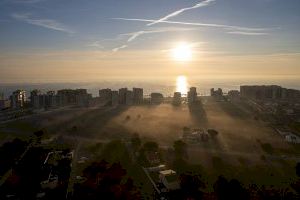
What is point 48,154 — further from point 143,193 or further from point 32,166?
point 143,193

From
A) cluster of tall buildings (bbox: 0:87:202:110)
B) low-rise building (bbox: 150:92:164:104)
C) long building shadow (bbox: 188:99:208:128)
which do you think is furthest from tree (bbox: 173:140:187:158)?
low-rise building (bbox: 150:92:164:104)

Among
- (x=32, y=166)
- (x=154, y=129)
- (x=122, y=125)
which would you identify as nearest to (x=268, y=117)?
(x=154, y=129)

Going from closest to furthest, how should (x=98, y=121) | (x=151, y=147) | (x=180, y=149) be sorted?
(x=180, y=149), (x=151, y=147), (x=98, y=121)

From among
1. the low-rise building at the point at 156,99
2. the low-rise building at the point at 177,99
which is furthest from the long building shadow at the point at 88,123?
the low-rise building at the point at 177,99

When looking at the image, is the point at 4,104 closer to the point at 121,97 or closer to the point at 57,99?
the point at 57,99

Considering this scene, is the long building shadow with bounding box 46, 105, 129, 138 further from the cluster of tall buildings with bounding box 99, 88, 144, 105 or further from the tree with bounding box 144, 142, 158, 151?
the tree with bounding box 144, 142, 158, 151

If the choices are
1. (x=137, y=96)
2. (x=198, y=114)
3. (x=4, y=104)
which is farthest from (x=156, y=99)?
(x=4, y=104)
